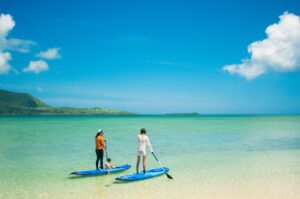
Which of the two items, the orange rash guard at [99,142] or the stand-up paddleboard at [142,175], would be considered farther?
the orange rash guard at [99,142]

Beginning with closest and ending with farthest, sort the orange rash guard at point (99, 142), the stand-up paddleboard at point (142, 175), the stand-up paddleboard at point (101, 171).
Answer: the stand-up paddleboard at point (142, 175)
the stand-up paddleboard at point (101, 171)
the orange rash guard at point (99, 142)

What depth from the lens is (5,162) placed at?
1978 cm

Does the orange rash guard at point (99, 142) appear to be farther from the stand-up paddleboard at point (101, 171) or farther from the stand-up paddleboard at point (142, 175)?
the stand-up paddleboard at point (142, 175)

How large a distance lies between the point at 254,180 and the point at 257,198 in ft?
9.48

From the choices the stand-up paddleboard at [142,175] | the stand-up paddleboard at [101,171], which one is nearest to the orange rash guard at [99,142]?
the stand-up paddleboard at [101,171]

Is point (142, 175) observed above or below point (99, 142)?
below

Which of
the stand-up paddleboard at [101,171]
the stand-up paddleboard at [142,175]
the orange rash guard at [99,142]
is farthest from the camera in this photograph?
the orange rash guard at [99,142]

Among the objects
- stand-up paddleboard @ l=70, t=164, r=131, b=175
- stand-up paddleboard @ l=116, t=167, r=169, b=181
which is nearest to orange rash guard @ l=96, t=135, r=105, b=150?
stand-up paddleboard @ l=70, t=164, r=131, b=175

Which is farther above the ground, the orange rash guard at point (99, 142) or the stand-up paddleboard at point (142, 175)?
the orange rash guard at point (99, 142)

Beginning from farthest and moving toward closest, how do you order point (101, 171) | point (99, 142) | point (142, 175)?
A: point (99, 142)
point (101, 171)
point (142, 175)

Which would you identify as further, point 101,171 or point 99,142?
point 99,142

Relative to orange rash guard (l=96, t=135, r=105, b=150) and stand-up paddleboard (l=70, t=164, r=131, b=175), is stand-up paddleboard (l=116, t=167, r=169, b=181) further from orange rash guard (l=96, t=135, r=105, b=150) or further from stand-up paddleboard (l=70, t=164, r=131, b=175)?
orange rash guard (l=96, t=135, r=105, b=150)

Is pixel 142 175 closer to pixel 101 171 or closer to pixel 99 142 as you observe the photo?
pixel 101 171

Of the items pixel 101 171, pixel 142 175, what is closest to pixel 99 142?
pixel 101 171
